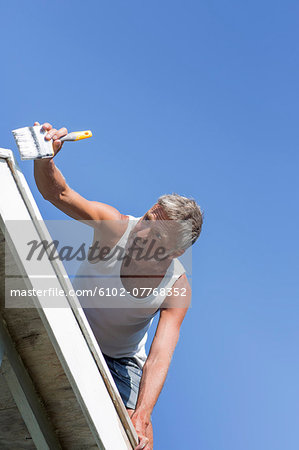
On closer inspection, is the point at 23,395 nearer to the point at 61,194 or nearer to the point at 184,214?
the point at 61,194

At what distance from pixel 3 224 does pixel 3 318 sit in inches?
17.8

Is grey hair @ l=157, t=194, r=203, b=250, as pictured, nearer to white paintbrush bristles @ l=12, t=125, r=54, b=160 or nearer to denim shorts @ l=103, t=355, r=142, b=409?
denim shorts @ l=103, t=355, r=142, b=409

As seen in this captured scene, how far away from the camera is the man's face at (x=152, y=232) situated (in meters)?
3.29

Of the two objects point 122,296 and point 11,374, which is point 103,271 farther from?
point 11,374

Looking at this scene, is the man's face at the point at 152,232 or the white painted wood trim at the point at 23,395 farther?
the man's face at the point at 152,232

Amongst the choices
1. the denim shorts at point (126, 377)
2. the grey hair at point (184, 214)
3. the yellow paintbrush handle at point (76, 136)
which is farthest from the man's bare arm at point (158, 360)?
the yellow paintbrush handle at point (76, 136)

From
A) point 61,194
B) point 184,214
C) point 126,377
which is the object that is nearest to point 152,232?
point 184,214

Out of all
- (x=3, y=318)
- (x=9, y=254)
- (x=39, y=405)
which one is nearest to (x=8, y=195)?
(x=9, y=254)

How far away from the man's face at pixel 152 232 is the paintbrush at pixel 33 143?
3.34 ft

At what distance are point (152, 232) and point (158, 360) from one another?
70 centimetres

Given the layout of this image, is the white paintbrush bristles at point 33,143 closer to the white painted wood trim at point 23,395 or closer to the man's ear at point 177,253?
the white painted wood trim at point 23,395

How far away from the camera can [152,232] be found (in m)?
3.31

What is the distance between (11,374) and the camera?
220 centimetres

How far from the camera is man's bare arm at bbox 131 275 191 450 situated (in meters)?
2.90
